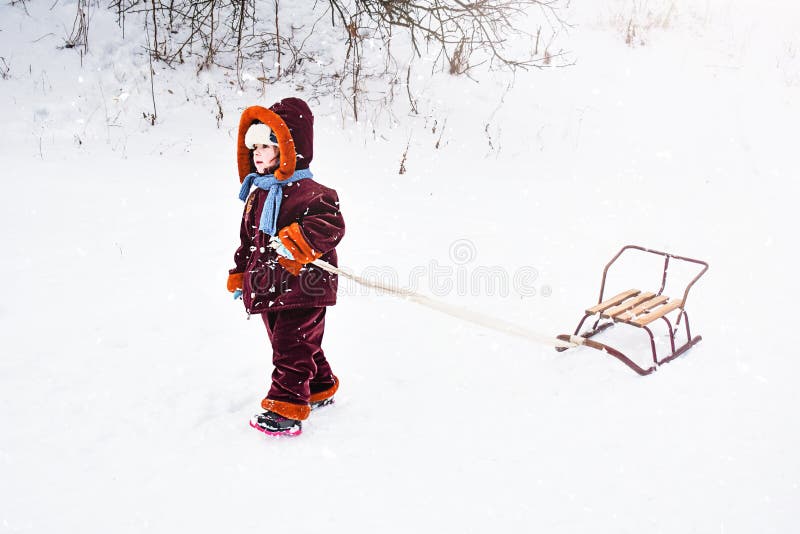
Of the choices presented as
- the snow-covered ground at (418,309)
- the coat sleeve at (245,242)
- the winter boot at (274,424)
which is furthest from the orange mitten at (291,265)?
the snow-covered ground at (418,309)

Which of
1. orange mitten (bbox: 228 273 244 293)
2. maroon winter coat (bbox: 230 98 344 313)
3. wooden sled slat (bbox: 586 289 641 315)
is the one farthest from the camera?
wooden sled slat (bbox: 586 289 641 315)

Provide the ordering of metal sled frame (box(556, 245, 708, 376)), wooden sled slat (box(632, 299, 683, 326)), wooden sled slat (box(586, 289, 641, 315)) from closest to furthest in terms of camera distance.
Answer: metal sled frame (box(556, 245, 708, 376)) → wooden sled slat (box(632, 299, 683, 326)) → wooden sled slat (box(586, 289, 641, 315))

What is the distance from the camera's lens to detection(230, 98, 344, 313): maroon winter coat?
312 cm

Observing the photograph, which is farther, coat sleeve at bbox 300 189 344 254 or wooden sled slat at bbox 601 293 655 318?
wooden sled slat at bbox 601 293 655 318

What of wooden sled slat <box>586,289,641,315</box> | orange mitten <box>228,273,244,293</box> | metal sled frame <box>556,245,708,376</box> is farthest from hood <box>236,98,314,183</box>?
wooden sled slat <box>586,289,641,315</box>

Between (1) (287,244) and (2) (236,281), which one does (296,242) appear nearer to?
(1) (287,244)

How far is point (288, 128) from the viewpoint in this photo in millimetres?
3105

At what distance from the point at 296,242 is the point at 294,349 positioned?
2.07ft

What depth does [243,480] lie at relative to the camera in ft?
10.1

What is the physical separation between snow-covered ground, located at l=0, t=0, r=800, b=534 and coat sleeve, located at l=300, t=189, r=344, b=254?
111 centimetres

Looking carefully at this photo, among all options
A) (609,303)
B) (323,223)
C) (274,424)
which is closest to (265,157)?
(323,223)

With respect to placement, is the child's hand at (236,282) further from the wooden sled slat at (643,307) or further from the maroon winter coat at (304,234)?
the wooden sled slat at (643,307)

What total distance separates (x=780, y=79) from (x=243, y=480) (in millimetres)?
10318

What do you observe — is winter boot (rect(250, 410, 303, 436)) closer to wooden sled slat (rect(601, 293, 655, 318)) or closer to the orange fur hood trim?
the orange fur hood trim
